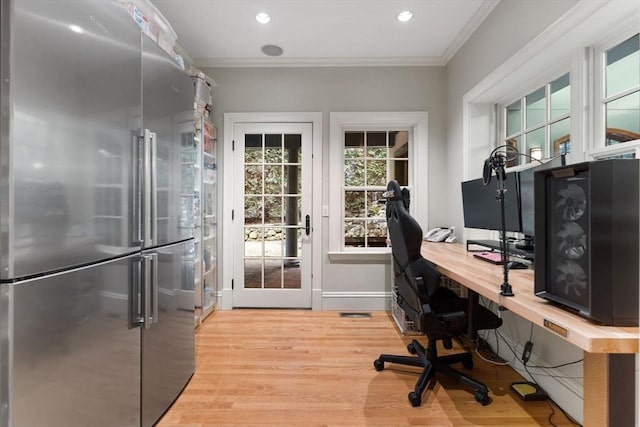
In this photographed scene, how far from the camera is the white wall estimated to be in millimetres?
3332

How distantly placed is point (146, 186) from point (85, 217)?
1.13 ft

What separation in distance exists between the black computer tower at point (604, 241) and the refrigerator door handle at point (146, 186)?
1768mm

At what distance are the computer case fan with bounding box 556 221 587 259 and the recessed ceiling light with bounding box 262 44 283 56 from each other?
117 inches

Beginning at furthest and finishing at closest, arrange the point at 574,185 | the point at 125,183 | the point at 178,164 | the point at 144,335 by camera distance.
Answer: the point at 178,164, the point at 144,335, the point at 125,183, the point at 574,185

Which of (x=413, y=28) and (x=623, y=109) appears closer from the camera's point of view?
(x=623, y=109)

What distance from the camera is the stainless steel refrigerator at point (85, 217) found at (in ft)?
3.00

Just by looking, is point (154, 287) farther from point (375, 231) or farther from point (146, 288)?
point (375, 231)

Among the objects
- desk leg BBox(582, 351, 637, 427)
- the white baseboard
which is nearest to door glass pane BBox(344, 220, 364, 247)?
the white baseboard

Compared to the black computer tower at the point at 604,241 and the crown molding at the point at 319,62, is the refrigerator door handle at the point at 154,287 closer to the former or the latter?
the black computer tower at the point at 604,241

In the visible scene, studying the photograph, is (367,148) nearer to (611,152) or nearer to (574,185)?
(611,152)

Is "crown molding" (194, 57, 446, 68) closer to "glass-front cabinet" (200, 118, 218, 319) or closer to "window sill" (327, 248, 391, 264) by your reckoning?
"glass-front cabinet" (200, 118, 218, 319)

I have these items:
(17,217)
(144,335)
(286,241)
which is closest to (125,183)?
(17,217)

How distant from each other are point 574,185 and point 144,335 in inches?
78.2

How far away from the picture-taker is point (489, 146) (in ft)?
9.31
